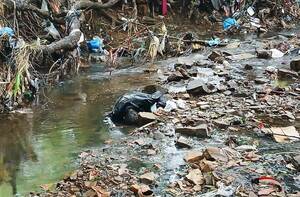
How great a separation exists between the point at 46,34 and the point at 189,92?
3.11m

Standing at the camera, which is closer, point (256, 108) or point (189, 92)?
point (256, 108)

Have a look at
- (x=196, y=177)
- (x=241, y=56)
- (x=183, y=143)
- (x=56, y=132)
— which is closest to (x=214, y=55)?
(x=241, y=56)

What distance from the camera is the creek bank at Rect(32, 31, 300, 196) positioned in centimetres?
374

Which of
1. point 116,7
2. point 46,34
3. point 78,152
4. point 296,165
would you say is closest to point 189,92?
point 78,152

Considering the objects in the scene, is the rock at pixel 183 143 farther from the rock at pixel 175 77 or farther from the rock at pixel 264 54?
the rock at pixel 264 54

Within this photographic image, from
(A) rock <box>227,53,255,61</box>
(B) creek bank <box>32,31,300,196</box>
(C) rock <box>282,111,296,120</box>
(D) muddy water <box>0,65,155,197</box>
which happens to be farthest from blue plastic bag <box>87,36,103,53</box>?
(C) rock <box>282,111,296,120</box>

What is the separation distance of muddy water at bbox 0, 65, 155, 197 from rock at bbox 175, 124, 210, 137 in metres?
0.64

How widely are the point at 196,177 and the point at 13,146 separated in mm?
1918

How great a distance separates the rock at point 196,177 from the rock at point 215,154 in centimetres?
25

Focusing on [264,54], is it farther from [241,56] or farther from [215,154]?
[215,154]

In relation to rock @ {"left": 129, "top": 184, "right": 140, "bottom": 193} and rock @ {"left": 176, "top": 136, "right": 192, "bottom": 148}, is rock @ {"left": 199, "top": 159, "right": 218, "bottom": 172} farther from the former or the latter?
rock @ {"left": 129, "top": 184, "right": 140, "bottom": 193}

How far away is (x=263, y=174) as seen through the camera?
12.7ft

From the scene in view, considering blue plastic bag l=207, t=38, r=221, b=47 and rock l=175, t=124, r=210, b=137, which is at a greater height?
rock l=175, t=124, r=210, b=137

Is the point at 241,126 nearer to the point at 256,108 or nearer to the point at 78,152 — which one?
the point at 256,108
